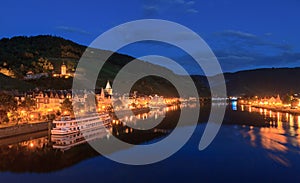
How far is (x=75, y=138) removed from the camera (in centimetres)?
2572

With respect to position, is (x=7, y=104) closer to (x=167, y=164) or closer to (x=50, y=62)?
(x=167, y=164)

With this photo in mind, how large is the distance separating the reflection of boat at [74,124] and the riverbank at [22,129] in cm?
123

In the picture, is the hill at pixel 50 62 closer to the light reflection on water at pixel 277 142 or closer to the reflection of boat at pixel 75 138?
the reflection of boat at pixel 75 138

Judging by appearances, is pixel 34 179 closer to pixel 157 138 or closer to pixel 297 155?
pixel 157 138

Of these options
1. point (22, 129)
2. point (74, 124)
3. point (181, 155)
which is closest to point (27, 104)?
point (22, 129)

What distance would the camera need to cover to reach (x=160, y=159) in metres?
18.9

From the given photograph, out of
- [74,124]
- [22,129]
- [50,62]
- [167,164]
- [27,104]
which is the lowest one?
[167,164]

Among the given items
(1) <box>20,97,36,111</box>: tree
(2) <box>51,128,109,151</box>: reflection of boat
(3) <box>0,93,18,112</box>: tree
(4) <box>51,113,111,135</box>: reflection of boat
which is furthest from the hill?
(2) <box>51,128,109,151</box>: reflection of boat

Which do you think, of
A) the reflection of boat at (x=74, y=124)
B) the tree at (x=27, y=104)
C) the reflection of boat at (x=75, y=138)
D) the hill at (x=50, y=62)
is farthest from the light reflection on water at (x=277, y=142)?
the hill at (x=50, y=62)

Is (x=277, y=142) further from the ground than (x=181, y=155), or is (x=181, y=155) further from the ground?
(x=277, y=142)

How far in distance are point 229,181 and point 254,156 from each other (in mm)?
5758

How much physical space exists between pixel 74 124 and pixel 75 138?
111 inches

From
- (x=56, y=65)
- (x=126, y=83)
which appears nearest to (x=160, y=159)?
(x=126, y=83)

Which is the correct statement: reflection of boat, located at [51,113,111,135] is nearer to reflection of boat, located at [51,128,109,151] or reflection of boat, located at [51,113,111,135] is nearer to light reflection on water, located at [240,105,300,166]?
reflection of boat, located at [51,128,109,151]
